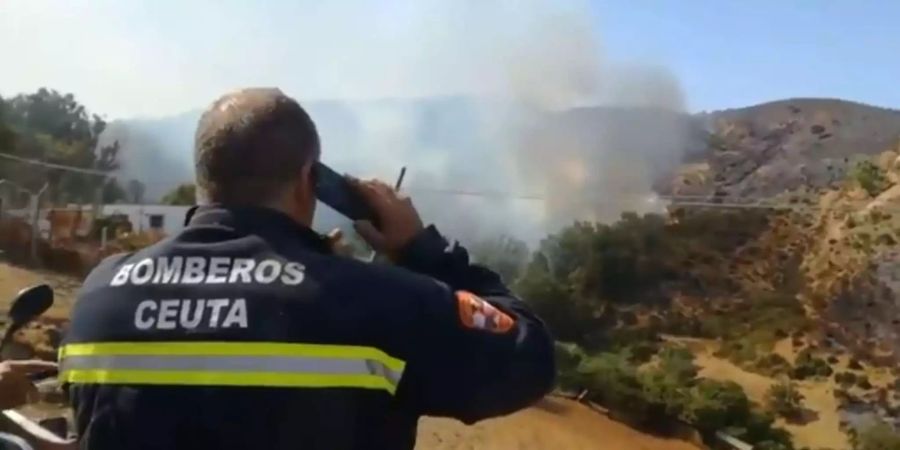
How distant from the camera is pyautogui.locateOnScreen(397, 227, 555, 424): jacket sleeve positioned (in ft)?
5.85

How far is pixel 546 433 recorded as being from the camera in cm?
1855

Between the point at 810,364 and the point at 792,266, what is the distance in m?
10.9

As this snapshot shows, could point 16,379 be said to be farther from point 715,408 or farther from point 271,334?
point 715,408

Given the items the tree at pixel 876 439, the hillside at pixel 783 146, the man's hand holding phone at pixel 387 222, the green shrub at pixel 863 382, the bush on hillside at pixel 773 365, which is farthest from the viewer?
the hillside at pixel 783 146

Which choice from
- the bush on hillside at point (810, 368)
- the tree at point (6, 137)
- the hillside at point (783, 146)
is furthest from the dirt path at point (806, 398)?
the tree at point (6, 137)

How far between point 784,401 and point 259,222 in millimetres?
26421

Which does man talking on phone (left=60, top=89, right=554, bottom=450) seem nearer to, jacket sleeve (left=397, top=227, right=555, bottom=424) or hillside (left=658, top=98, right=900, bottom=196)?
jacket sleeve (left=397, top=227, right=555, bottom=424)

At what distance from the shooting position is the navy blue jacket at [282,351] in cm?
176

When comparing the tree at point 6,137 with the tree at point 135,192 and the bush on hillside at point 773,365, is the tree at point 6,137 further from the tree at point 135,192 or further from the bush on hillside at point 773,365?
the bush on hillside at point 773,365

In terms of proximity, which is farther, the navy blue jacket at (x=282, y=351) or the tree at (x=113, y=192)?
the tree at (x=113, y=192)

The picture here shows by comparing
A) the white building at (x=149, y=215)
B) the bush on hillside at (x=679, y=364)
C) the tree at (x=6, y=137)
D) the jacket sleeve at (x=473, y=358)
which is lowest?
the bush on hillside at (x=679, y=364)

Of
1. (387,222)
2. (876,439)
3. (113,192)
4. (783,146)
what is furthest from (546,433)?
(783,146)

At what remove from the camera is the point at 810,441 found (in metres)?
25.5

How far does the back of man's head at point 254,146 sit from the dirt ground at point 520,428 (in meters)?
11.0
